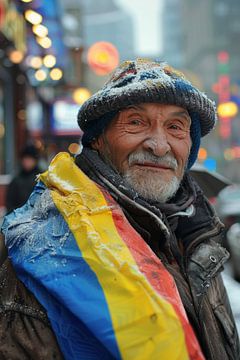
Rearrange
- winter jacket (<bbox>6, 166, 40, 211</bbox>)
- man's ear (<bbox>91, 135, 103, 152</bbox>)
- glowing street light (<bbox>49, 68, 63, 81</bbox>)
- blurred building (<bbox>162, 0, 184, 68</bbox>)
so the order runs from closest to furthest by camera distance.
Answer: man's ear (<bbox>91, 135, 103, 152</bbox>), winter jacket (<bbox>6, 166, 40, 211</bbox>), glowing street light (<bbox>49, 68, 63, 81</bbox>), blurred building (<bbox>162, 0, 184, 68</bbox>)

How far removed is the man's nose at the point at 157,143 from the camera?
163cm

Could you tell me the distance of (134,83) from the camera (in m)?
1.62

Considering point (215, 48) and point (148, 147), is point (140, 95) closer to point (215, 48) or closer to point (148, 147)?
point (148, 147)

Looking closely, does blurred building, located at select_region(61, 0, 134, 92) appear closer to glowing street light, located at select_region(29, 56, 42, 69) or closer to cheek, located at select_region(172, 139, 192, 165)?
glowing street light, located at select_region(29, 56, 42, 69)

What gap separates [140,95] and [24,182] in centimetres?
451

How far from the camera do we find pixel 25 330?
1340mm

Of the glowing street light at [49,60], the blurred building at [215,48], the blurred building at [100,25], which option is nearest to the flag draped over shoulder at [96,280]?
the glowing street light at [49,60]

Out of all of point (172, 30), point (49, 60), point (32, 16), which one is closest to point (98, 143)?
point (32, 16)

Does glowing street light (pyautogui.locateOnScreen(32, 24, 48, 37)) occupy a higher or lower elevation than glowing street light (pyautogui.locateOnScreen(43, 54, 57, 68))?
higher

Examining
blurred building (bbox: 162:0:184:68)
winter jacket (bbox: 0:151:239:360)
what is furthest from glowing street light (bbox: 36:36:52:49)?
blurred building (bbox: 162:0:184:68)

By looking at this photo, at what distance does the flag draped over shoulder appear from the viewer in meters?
1.21

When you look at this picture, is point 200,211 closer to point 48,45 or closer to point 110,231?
point 110,231

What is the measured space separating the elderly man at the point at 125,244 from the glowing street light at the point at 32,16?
802 centimetres

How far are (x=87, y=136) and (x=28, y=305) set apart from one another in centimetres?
66
